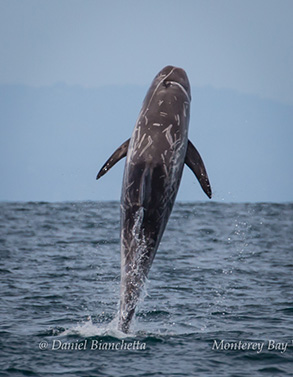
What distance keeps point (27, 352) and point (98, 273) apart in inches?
482

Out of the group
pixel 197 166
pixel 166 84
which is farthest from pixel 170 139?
pixel 166 84

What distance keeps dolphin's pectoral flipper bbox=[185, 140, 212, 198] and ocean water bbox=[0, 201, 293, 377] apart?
101 inches

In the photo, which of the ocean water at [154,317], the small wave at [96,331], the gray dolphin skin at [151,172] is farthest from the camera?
the small wave at [96,331]

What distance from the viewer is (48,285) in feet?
76.6

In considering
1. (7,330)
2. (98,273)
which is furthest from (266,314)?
(98,273)

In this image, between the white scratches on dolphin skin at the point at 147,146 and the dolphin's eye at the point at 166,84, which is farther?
the dolphin's eye at the point at 166,84

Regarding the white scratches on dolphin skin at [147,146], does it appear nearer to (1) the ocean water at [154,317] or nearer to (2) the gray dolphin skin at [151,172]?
(2) the gray dolphin skin at [151,172]

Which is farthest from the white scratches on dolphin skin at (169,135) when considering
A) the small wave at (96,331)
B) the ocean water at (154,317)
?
the small wave at (96,331)

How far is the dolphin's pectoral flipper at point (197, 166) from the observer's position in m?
13.6

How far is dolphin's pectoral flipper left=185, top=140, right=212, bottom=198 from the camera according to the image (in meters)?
13.6

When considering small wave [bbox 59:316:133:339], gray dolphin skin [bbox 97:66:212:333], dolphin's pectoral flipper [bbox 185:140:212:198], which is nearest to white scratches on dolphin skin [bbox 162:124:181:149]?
gray dolphin skin [bbox 97:66:212:333]

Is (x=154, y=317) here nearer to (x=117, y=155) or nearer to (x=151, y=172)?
(x=117, y=155)

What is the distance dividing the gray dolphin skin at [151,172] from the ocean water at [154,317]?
3.17 ft

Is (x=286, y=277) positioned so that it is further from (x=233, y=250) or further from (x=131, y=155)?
(x=131, y=155)
